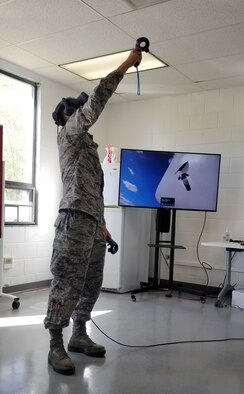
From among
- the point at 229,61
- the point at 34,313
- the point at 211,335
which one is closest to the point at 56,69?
Answer: the point at 229,61

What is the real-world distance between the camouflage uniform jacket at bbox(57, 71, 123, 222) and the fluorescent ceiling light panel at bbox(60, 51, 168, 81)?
1.92 meters

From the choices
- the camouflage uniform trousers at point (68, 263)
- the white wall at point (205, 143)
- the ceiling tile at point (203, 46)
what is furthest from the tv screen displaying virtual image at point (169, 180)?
the camouflage uniform trousers at point (68, 263)

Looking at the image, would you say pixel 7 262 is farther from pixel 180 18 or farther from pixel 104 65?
pixel 180 18

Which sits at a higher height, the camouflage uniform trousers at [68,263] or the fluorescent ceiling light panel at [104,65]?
the fluorescent ceiling light panel at [104,65]

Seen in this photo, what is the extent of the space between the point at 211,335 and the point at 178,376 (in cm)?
86

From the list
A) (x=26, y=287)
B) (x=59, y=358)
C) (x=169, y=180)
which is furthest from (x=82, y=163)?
(x=26, y=287)

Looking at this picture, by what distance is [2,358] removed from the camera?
225 centimetres

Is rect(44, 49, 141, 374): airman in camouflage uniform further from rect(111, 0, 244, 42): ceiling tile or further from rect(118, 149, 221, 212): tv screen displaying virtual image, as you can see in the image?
rect(118, 149, 221, 212): tv screen displaying virtual image

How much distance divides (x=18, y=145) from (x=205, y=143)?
2.26 m

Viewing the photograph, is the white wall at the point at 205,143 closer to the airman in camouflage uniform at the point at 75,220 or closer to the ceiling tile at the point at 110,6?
the ceiling tile at the point at 110,6

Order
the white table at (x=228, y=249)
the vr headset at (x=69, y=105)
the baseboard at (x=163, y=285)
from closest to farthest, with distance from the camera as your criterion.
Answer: the vr headset at (x=69, y=105) < the white table at (x=228, y=249) < the baseboard at (x=163, y=285)

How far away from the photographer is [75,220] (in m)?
2.11

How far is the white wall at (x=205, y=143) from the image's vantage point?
14.6 ft

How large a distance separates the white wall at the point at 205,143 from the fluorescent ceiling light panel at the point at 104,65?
3.13ft
